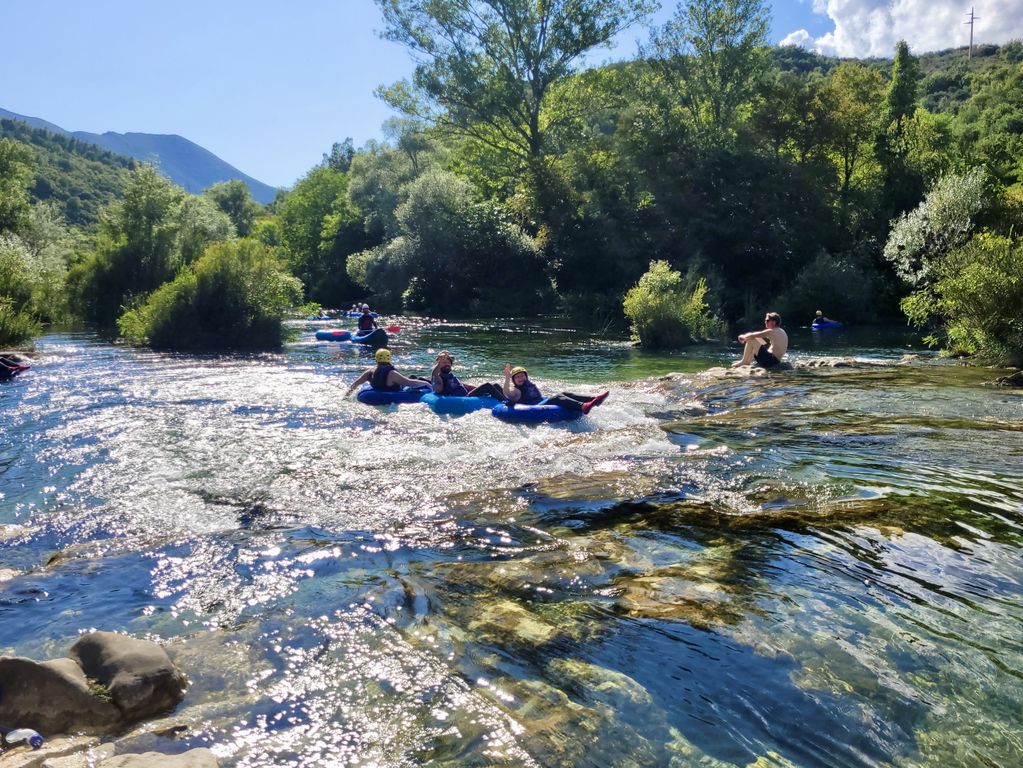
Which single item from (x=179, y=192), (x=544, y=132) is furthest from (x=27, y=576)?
(x=544, y=132)

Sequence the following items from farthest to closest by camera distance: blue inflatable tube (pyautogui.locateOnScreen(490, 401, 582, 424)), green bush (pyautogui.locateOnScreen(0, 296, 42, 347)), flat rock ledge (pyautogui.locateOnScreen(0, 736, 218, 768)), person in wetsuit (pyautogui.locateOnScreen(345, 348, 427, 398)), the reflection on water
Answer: green bush (pyautogui.locateOnScreen(0, 296, 42, 347)), person in wetsuit (pyautogui.locateOnScreen(345, 348, 427, 398)), blue inflatable tube (pyautogui.locateOnScreen(490, 401, 582, 424)), the reflection on water, flat rock ledge (pyautogui.locateOnScreen(0, 736, 218, 768))

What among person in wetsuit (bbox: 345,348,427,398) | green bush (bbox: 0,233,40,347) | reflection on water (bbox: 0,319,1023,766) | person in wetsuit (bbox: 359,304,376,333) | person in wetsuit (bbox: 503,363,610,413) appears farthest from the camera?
person in wetsuit (bbox: 359,304,376,333)

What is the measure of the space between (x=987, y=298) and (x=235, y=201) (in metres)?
76.6

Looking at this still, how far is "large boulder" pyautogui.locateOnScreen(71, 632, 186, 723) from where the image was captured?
148 inches

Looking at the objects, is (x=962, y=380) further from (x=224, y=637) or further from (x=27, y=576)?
(x=27, y=576)

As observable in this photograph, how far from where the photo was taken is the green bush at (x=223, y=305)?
861 inches

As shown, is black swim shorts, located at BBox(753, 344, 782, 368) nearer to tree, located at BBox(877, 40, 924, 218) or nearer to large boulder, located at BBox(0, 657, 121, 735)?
large boulder, located at BBox(0, 657, 121, 735)

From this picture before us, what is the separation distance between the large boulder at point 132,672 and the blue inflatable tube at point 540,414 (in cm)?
742

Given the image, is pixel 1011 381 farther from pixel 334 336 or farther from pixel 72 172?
pixel 72 172

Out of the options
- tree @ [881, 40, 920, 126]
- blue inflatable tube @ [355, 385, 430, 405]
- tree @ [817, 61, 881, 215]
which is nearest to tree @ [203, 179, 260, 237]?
tree @ [817, 61, 881, 215]

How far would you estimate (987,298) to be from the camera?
1469cm

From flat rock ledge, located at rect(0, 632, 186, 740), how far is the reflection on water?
157 mm

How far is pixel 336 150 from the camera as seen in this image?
287 feet

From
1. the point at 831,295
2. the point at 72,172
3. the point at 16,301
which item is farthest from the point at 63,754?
the point at 72,172
